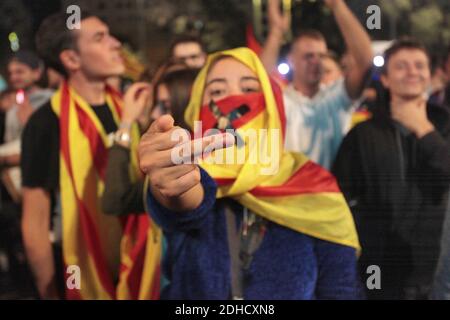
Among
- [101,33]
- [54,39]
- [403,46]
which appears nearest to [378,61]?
[403,46]

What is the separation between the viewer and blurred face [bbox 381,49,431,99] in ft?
8.32

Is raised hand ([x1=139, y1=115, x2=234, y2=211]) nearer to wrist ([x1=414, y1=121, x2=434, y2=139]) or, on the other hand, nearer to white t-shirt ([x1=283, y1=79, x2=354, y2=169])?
white t-shirt ([x1=283, y1=79, x2=354, y2=169])

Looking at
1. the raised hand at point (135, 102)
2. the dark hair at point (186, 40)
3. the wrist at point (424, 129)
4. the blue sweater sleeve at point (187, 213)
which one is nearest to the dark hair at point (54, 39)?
the raised hand at point (135, 102)

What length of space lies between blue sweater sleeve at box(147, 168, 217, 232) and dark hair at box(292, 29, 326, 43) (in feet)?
2.26

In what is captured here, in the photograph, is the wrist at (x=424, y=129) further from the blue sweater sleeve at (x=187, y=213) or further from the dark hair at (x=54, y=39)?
the dark hair at (x=54, y=39)

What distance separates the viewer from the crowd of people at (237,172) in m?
2.33

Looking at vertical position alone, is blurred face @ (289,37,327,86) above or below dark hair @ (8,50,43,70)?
below

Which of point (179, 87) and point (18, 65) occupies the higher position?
point (18, 65)

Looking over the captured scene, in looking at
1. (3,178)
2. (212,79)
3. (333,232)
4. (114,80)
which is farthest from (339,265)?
(3,178)

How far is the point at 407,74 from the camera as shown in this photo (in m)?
2.55

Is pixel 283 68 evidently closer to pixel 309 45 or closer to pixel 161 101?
pixel 309 45

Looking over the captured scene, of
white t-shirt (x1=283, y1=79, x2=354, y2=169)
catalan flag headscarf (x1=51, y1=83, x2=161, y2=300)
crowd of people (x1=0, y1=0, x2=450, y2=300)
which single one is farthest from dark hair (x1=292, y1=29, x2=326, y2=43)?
catalan flag headscarf (x1=51, y1=83, x2=161, y2=300)

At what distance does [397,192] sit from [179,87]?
912 millimetres

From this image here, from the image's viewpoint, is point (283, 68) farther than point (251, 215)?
Yes
